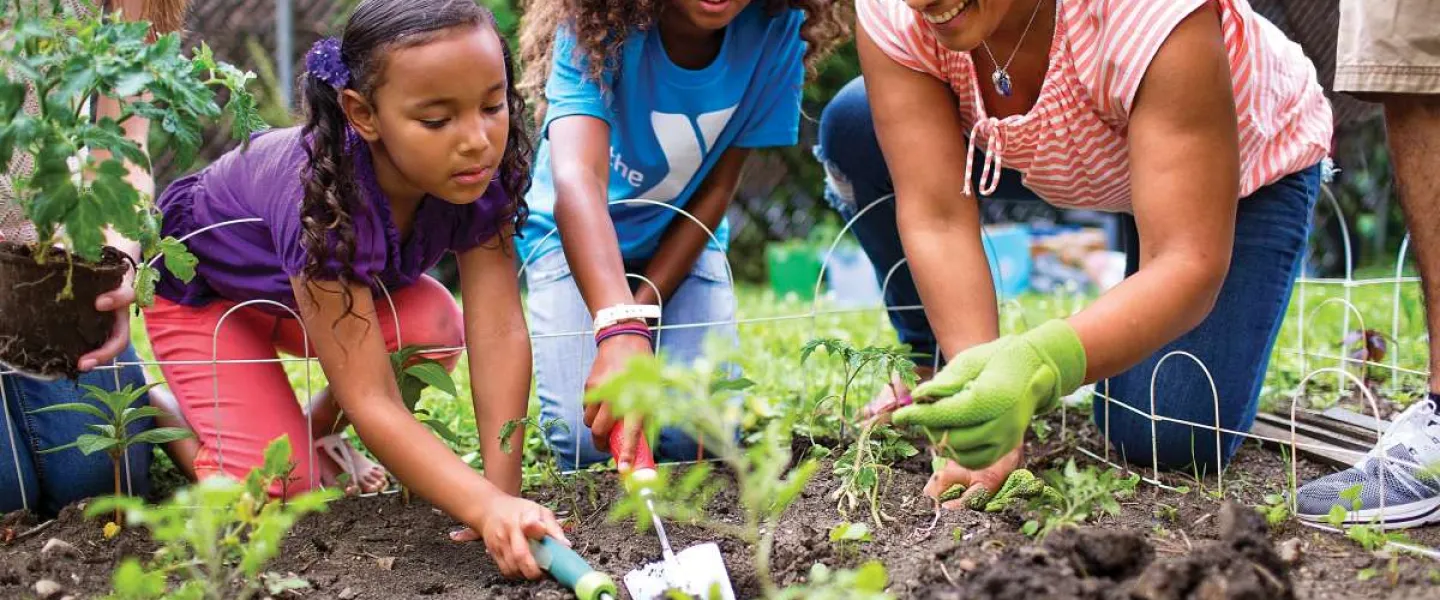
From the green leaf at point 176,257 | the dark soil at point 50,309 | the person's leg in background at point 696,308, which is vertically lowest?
the person's leg in background at point 696,308

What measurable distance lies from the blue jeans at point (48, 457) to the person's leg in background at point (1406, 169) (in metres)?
2.08

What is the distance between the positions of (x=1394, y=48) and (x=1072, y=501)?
1027 millimetres

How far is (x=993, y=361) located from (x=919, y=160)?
671 mm

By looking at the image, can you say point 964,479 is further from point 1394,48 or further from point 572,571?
point 1394,48

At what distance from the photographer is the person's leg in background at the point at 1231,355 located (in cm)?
244

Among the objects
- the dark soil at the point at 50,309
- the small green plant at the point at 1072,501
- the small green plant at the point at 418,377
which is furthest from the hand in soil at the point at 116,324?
the small green plant at the point at 1072,501

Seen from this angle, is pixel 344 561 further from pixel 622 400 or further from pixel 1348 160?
pixel 1348 160

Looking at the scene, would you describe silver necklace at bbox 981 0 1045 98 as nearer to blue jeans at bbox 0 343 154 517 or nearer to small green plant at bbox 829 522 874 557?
small green plant at bbox 829 522 874 557

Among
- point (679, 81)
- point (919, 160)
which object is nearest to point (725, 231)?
point (679, 81)

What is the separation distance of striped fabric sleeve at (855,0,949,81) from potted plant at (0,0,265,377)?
1.01 m

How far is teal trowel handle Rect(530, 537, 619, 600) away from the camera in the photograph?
5.59ft

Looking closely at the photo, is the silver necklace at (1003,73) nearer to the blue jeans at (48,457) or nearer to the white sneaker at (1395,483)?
the white sneaker at (1395,483)

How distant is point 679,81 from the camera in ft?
8.73

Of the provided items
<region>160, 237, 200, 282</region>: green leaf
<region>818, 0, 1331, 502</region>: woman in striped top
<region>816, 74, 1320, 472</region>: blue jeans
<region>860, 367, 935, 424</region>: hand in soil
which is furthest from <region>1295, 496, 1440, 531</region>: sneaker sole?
<region>160, 237, 200, 282</region>: green leaf
